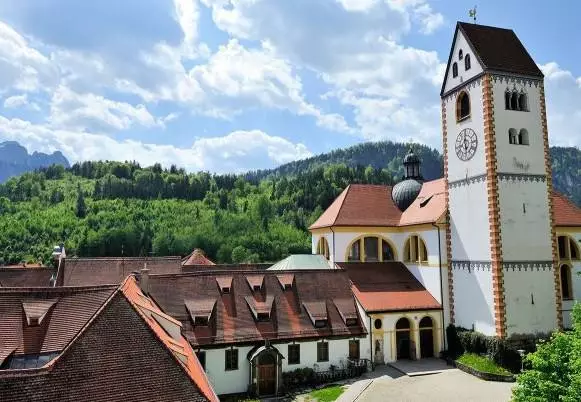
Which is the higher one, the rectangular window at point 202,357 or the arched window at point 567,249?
the arched window at point 567,249

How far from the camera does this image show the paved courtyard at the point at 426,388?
73.4 ft

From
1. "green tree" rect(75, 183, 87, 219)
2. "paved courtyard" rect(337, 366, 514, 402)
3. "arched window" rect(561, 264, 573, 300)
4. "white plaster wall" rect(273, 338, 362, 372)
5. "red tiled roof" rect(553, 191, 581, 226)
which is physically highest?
"green tree" rect(75, 183, 87, 219)

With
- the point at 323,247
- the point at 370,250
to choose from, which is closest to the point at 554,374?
the point at 370,250

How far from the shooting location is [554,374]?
49.9 feet

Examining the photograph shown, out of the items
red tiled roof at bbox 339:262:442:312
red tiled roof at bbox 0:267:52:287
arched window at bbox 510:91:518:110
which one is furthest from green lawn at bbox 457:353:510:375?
red tiled roof at bbox 0:267:52:287

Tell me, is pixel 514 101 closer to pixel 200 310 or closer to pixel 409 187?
pixel 409 187

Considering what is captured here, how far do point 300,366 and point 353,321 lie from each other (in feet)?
13.9

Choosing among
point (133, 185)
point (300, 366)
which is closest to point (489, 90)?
point (300, 366)

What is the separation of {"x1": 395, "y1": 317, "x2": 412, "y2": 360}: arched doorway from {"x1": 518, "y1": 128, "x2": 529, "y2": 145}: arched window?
12.7 metres

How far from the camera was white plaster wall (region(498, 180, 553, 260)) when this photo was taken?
26.9 meters

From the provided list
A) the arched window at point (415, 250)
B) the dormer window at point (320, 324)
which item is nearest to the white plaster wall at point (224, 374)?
the dormer window at point (320, 324)

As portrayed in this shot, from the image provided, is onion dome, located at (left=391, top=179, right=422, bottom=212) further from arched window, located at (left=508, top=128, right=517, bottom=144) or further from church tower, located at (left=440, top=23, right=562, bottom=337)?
arched window, located at (left=508, top=128, right=517, bottom=144)

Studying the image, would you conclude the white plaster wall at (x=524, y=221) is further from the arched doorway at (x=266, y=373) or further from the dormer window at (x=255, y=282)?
the dormer window at (x=255, y=282)

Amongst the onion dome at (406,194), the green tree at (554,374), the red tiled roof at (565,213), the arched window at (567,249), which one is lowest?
the green tree at (554,374)
